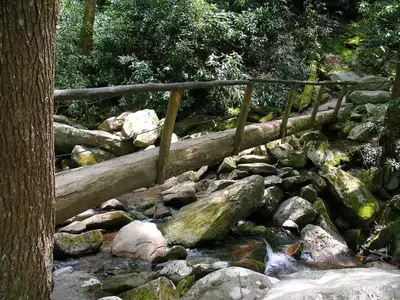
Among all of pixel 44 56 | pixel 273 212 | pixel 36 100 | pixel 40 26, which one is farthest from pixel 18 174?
pixel 273 212

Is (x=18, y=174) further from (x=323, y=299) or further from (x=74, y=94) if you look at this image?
(x=323, y=299)

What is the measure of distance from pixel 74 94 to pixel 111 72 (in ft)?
23.3

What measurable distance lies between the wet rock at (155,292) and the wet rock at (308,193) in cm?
293

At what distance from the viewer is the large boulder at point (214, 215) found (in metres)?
3.95

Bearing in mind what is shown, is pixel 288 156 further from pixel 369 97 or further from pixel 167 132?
pixel 369 97

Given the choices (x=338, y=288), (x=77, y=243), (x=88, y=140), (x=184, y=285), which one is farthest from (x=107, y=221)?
(x=88, y=140)

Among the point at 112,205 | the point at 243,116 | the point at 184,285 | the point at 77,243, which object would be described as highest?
the point at 243,116

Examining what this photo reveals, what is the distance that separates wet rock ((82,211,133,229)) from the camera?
154 inches

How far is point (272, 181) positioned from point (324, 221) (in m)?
0.85

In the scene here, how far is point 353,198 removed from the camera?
527 cm

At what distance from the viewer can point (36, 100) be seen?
5.32ft

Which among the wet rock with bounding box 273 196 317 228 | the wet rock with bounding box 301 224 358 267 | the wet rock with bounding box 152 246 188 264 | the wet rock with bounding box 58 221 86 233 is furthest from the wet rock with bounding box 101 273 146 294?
the wet rock with bounding box 273 196 317 228

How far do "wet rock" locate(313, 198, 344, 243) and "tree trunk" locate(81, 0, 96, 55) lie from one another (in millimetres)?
7155

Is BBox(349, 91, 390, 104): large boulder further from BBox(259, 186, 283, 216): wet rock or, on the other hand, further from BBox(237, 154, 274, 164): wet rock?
BBox(259, 186, 283, 216): wet rock
